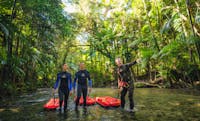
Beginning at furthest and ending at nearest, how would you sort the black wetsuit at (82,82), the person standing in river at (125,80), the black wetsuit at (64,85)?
the black wetsuit at (82,82) < the black wetsuit at (64,85) < the person standing in river at (125,80)

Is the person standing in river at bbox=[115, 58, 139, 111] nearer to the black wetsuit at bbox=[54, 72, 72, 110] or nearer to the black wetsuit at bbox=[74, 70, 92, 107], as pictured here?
Answer: the black wetsuit at bbox=[74, 70, 92, 107]

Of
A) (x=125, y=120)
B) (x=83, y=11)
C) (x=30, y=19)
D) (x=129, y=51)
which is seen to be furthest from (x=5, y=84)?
(x=83, y=11)

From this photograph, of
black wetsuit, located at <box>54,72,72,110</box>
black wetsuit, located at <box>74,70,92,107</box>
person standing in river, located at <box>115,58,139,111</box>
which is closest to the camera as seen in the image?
person standing in river, located at <box>115,58,139,111</box>

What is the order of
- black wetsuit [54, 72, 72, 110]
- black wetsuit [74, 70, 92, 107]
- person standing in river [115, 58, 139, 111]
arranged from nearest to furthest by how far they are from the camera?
person standing in river [115, 58, 139, 111], black wetsuit [54, 72, 72, 110], black wetsuit [74, 70, 92, 107]

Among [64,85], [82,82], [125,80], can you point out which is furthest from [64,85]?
[125,80]

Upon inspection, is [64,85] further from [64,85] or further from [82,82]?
[82,82]

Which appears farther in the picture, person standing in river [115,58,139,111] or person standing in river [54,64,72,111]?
person standing in river [54,64,72,111]

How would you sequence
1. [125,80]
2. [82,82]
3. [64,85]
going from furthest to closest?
[82,82] < [64,85] < [125,80]

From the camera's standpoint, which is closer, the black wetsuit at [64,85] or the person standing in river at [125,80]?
the person standing in river at [125,80]

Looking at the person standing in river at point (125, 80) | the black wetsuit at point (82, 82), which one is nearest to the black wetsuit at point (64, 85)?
the black wetsuit at point (82, 82)

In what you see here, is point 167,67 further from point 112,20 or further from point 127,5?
point 112,20

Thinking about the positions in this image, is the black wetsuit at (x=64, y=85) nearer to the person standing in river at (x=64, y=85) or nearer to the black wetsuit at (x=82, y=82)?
the person standing in river at (x=64, y=85)

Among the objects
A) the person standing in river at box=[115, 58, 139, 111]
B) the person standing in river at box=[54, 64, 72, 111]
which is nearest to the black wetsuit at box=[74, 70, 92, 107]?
the person standing in river at box=[54, 64, 72, 111]

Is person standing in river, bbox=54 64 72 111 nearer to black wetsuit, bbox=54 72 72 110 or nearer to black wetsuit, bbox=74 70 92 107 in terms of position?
black wetsuit, bbox=54 72 72 110
